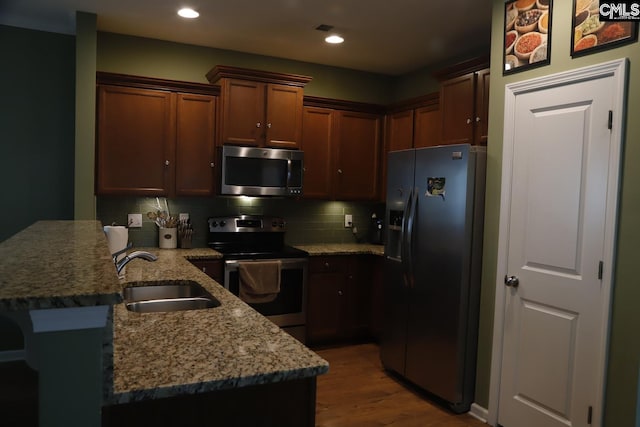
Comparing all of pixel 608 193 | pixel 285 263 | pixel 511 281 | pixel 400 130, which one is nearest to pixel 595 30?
pixel 608 193

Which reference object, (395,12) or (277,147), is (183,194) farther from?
(395,12)

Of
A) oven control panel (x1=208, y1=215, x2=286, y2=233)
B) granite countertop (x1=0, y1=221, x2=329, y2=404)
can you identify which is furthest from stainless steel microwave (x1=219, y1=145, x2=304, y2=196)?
granite countertop (x1=0, y1=221, x2=329, y2=404)

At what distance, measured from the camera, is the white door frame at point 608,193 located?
229 centimetres

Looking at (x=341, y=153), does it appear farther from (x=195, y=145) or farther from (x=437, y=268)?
(x=437, y=268)

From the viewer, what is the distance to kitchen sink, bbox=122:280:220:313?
2.24m

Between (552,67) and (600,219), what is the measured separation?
2.86 feet

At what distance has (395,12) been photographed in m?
3.35

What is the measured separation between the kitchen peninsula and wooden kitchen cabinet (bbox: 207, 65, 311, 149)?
2411mm

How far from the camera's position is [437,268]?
3.23 meters

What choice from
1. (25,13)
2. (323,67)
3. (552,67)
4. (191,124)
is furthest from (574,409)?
(25,13)

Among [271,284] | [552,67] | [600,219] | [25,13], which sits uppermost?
[25,13]

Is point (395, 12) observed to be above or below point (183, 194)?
above

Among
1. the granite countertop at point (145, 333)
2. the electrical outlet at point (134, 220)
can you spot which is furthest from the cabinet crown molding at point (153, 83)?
the granite countertop at point (145, 333)

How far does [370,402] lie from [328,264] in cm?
136
